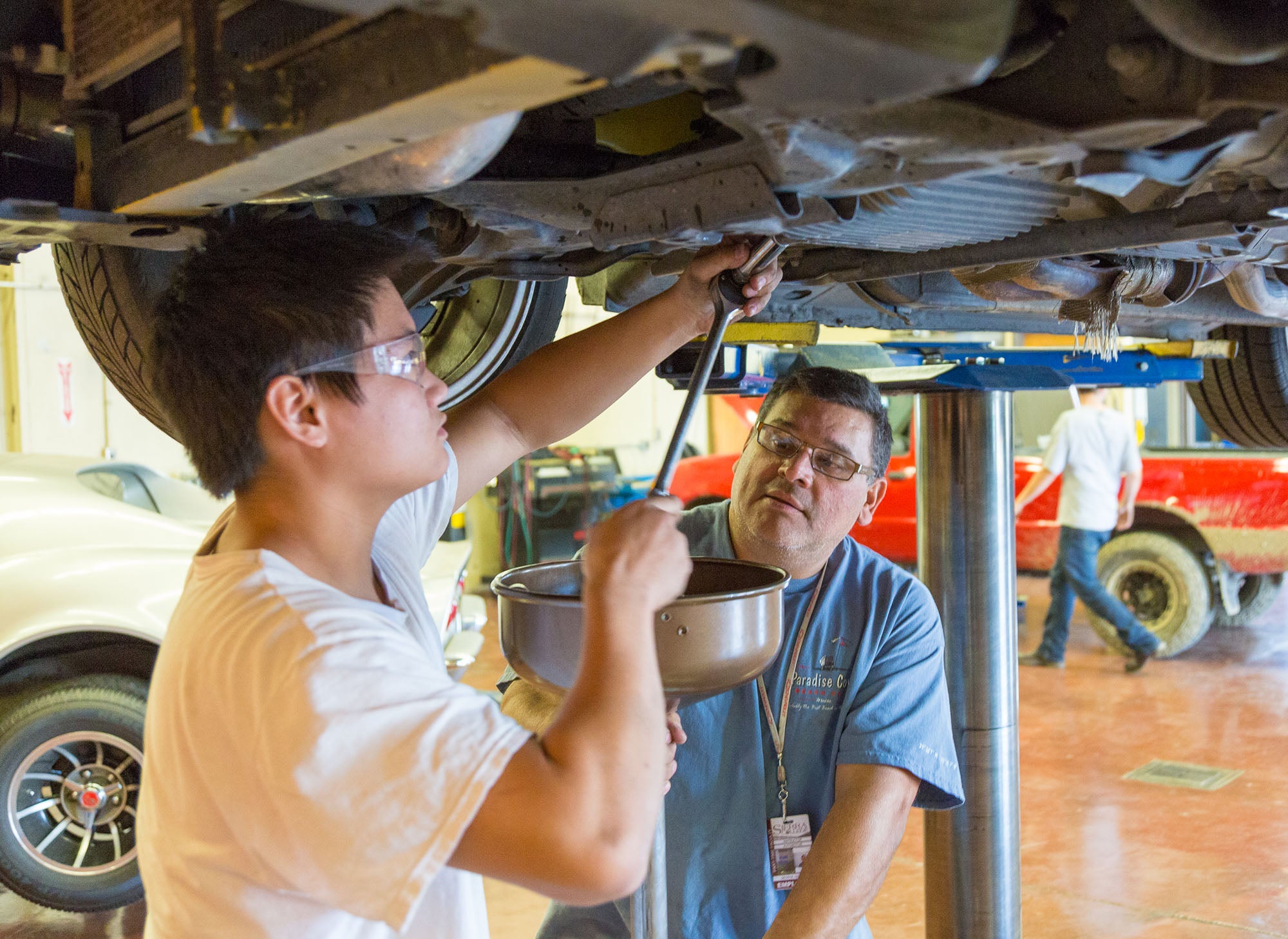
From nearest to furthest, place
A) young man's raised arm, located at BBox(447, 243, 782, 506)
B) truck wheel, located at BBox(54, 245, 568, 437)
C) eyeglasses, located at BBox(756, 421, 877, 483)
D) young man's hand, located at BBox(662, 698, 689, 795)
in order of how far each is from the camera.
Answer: young man's hand, located at BBox(662, 698, 689, 795), young man's raised arm, located at BBox(447, 243, 782, 506), truck wheel, located at BBox(54, 245, 568, 437), eyeglasses, located at BBox(756, 421, 877, 483)

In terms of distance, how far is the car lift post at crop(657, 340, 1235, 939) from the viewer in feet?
8.23

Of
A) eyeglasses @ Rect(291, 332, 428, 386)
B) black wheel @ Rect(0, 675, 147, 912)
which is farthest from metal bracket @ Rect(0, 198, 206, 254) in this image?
black wheel @ Rect(0, 675, 147, 912)

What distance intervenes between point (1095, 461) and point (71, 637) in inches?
184

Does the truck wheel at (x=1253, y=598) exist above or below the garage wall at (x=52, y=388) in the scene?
below

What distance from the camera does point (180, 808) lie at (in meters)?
1.06

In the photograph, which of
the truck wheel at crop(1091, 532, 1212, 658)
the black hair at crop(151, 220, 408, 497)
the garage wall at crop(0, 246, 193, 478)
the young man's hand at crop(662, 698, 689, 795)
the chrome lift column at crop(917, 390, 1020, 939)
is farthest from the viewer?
the garage wall at crop(0, 246, 193, 478)

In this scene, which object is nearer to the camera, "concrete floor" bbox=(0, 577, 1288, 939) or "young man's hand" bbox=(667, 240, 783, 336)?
"young man's hand" bbox=(667, 240, 783, 336)

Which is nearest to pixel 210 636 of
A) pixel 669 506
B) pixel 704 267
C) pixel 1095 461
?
pixel 669 506

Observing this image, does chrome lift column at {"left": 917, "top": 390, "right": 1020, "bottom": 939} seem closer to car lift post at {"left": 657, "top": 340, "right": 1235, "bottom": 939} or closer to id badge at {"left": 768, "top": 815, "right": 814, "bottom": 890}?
car lift post at {"left": 657, "top": 340, "right": 1235, "bottom": 939}

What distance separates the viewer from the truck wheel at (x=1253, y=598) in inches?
260

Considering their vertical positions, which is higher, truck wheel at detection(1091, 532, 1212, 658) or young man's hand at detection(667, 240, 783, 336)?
young man's hand at detection(667, 240, 783, 336)

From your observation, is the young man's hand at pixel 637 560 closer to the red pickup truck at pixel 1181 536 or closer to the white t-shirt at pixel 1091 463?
the red pickup truck at pixel 1181 536

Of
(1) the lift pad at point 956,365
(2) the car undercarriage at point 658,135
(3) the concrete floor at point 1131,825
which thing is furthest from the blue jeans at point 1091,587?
(2) the car undercarriage at point 658,135

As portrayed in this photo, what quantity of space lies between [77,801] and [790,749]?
7.34 ft
